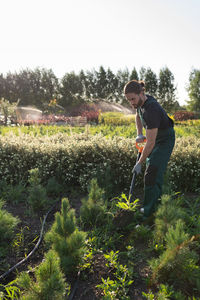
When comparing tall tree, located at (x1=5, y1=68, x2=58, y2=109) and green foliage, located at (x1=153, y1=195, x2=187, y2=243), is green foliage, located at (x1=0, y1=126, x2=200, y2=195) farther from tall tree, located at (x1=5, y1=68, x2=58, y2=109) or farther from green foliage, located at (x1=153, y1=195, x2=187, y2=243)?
tall tree, located at (x1=5, y1=68, x2=58, y2=109)

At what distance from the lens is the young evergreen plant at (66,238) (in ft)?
7.01

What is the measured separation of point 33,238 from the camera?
311 centimetres

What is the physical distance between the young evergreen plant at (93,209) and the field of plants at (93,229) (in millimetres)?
13

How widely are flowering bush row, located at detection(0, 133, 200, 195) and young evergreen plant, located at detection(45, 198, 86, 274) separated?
5.84ft

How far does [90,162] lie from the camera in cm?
447

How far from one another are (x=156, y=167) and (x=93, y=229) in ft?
3.79

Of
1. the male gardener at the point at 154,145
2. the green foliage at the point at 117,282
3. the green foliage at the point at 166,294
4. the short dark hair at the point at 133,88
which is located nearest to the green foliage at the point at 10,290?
the green foliage at the point at 117,282

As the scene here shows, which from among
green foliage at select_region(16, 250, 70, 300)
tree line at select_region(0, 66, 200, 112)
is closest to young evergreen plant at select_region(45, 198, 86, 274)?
green foliage at select_region(16, 250, 70, 300)

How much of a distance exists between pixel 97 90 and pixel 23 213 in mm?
29743

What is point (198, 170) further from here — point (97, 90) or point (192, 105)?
point (97, 90)

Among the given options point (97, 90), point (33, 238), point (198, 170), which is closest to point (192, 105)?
point (97, 90)

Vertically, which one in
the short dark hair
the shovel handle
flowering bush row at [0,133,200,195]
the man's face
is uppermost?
the short dark hair

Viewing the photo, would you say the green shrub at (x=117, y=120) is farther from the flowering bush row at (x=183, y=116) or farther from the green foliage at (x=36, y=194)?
the green foliage at (x=36, y=194)

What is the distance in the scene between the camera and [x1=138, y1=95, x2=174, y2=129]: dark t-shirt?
2816 millimetres
